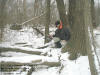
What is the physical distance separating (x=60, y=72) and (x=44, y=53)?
5.88ft

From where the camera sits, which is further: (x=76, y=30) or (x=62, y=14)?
(x=62, y=14)

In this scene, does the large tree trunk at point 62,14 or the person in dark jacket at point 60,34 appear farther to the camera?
the person in dark jacket at point 60,34

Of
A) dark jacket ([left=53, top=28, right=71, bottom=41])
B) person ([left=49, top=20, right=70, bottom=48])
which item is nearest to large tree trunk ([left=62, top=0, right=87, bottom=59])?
dark jacket ([left=53, top=28, right=71, bottom=41])

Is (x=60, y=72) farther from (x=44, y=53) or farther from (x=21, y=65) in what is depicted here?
(x=44, y=53)

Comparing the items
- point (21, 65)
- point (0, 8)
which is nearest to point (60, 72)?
point (21, 65)

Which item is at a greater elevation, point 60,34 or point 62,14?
point 62,14

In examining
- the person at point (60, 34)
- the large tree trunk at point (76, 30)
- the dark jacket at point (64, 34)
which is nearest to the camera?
the large tree trunk at point (76, 30)

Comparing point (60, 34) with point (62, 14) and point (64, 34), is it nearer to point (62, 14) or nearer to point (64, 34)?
point (64, 34)

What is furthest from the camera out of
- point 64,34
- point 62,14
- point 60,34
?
point 60,34

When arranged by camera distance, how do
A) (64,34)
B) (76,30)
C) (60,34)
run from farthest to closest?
(60,34), (64,34), (76,30)

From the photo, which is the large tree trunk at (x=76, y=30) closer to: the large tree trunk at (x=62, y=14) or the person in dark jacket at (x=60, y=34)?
the large tree trunk at (x=62, y=14)

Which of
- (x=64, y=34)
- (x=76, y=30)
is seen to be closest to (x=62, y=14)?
(x=64, y=34)

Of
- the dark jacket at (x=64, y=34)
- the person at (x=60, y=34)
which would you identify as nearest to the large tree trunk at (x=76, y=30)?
the dark jacket at (x=64, y=34)

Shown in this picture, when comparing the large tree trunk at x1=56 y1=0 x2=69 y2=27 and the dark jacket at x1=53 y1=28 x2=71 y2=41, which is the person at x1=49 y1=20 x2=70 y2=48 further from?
the large tree trunk at x1=56 y1=0 x2=69 y2=27
